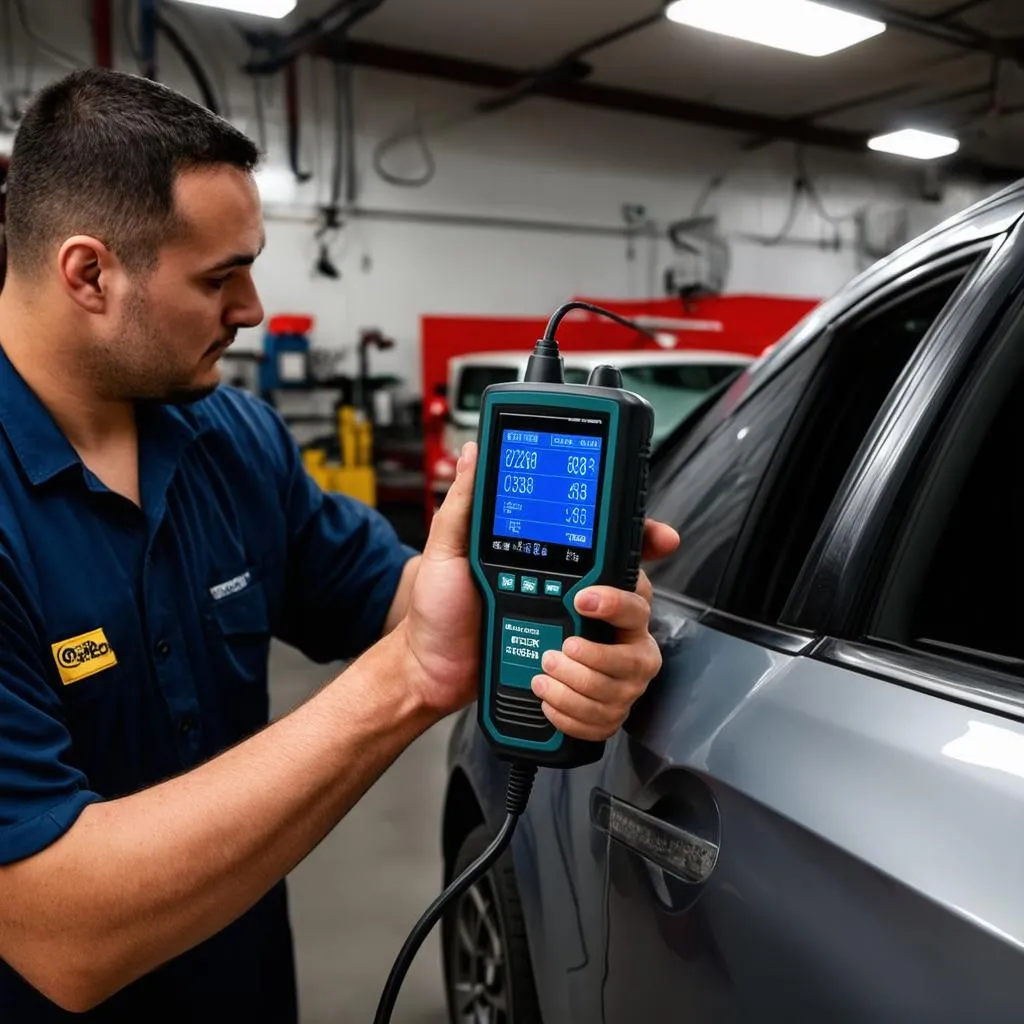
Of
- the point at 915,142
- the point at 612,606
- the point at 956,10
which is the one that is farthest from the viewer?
the point at 915,142

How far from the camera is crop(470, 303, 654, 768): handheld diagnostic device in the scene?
75 centimetres

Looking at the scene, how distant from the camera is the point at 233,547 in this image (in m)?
1.20

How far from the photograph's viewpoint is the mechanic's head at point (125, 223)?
39.8 inches

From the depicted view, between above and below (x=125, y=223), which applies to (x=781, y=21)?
above

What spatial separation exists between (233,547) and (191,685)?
185 mm

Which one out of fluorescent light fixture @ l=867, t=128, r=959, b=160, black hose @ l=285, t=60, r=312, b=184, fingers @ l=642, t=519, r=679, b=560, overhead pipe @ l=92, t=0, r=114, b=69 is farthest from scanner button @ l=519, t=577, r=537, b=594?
fluorescent light fixture @ l=867, t=128, r=959, b=160

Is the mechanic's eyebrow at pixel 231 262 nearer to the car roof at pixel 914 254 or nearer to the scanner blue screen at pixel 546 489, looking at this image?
the scanner blue screen at pixel 546 489

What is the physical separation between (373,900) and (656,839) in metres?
1.76

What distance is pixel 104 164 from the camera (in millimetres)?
1007

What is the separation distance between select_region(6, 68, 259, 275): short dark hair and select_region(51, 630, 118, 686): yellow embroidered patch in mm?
398

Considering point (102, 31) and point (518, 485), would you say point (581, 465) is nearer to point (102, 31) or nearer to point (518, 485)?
point (518, 485)

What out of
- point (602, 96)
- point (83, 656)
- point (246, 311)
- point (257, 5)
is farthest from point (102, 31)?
point (83, 656)

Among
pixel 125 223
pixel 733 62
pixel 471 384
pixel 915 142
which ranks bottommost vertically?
pixel 471 384

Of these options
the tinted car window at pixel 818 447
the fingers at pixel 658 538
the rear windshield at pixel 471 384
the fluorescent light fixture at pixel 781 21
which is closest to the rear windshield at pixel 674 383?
the rear windshield at pixel 471 384
